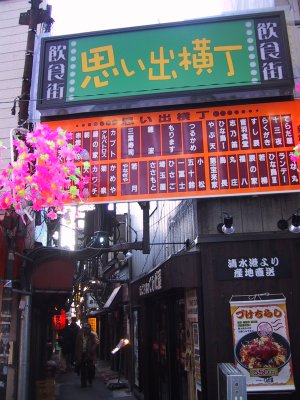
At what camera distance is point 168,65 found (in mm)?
8883

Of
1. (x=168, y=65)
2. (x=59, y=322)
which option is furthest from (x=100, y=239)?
(x=59, y=322)

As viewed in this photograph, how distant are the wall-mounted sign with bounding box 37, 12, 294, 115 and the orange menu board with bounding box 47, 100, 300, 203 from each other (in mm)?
389

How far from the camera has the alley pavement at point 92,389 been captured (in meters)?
15.0

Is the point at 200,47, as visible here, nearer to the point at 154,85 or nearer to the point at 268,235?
the point at 154,85

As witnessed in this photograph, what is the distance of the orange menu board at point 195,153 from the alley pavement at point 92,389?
9725 mm

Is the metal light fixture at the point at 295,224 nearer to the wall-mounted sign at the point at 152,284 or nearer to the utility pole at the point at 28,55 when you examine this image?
the wall-mounted sign at the point at 152,284

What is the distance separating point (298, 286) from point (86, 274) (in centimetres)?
2298

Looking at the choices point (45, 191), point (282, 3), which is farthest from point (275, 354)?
point (282, 3)

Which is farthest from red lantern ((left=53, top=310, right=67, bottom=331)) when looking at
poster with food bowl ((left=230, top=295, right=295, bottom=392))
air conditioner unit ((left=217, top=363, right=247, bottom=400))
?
air conditioner unit ((left=217, top=363, right=247, bottom=400))

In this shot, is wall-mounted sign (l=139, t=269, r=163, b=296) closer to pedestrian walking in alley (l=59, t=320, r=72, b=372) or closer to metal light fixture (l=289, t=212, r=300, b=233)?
metal light fixture (l=289, t=212, r=300, b=233)

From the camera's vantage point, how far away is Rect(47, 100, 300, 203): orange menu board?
7.91 m

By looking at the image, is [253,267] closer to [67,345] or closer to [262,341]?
[262,341]

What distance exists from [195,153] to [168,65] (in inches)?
83.1

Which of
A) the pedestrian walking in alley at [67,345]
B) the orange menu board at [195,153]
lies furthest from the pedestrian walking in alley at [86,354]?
the orange menu board at [195,153]
